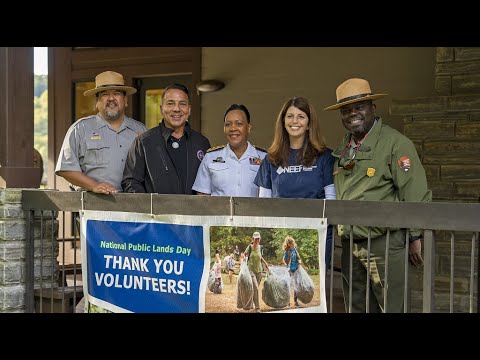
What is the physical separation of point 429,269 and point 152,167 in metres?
1.90

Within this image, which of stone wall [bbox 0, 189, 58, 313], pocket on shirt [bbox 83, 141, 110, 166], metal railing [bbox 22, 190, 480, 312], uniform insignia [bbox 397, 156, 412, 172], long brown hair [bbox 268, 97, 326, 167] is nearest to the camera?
metal railing [bbox 22, 190, 480, 312]

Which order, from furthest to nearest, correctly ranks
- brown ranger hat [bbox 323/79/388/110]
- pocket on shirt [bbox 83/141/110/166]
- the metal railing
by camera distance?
pocket on shirt [bbox 83/141/110/166] → brown ranger hat [bbox 323/79/388/110] → the metal railing

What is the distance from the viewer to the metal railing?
377 centimetres

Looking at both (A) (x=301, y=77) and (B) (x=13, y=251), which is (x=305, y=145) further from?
(A) (x=301, y=77)

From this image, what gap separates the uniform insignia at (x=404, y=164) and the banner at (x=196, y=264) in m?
0.53

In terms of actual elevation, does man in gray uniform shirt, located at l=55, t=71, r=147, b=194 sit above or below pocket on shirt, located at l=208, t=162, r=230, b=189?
above

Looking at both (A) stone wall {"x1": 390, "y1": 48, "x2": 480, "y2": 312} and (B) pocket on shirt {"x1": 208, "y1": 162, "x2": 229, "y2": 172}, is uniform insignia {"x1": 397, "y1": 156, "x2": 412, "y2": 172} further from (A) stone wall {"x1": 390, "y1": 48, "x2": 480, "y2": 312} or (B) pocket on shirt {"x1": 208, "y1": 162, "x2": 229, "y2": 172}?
(A) stone wall {"x1": 390, "y1": 48, "x2": 480, "y2": 312}

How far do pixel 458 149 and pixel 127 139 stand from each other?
280cm

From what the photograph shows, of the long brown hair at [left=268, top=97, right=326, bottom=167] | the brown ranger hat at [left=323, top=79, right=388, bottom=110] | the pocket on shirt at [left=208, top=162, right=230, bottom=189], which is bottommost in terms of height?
the pocket on shirt at [left=208, top=162, right=230, bottom=189]

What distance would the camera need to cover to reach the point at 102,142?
5133 mm

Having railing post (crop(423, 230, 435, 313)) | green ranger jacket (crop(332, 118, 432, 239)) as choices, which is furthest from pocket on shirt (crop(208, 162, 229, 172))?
railing post (crop(423, 230, 435, 313))
